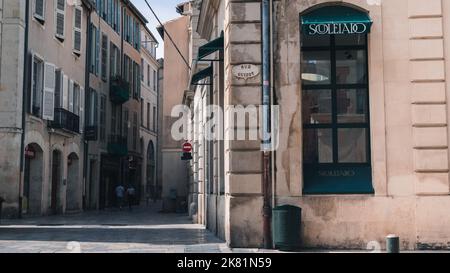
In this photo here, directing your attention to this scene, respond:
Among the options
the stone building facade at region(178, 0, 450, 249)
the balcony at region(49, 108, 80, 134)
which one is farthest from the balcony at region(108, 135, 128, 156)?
the stone building facade at region(178, 0, 450, 249)

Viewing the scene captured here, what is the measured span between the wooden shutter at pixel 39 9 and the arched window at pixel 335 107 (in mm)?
14450

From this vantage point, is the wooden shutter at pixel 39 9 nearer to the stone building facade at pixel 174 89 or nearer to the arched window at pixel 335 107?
the stone building facade at pixel 174 89

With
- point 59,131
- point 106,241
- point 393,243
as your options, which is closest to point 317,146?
point 393,243

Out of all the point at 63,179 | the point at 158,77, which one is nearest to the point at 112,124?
the point at 63,179

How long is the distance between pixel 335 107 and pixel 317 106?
369mm

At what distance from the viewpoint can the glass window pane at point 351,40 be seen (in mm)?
12406

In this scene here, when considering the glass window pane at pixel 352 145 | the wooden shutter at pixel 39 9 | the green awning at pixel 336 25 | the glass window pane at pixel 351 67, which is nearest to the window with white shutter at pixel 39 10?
the wooden shutter at pixel 39 9

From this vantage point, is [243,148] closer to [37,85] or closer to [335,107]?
[335,107]

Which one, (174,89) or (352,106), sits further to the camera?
(174,89)

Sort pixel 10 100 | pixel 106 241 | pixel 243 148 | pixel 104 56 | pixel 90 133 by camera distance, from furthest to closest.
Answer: pixel 104 56
pixel 90 133
pixel 10 100
pixel 106 241
pixel 243 148

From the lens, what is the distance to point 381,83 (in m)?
12.0

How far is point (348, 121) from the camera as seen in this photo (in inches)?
484

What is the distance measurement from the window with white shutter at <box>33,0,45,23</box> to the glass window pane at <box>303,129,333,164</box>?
14985 millimetres

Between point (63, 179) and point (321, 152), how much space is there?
56.0 feet
